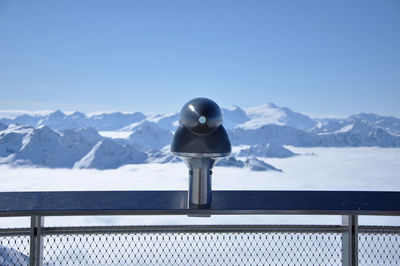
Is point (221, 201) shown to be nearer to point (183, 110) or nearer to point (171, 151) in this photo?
point (171, 151)

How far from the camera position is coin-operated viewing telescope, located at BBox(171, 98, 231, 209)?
1.31 metres

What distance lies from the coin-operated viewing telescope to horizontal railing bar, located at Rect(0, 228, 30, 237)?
26.4 inches

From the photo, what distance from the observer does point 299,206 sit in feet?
4.17

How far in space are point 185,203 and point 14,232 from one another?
0.70 meters

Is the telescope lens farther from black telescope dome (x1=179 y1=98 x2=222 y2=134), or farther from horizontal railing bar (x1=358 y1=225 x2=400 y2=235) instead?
horizontal railing bar (x1=358 y1=225 x2=400 y2=235)

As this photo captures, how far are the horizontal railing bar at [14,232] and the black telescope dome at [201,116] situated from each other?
2.52 ft

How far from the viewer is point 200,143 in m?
1.31

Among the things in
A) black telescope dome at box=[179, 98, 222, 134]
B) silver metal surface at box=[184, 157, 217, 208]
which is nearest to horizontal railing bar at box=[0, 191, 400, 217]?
silver metal surface at box=[184, 157, 217, 208]

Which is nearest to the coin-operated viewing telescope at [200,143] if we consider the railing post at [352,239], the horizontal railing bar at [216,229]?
the horizontal railing bar at [216,229]

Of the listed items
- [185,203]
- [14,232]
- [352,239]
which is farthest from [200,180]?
[14,232]

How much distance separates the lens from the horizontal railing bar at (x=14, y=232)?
4.14ft

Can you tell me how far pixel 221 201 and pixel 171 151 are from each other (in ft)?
1.01

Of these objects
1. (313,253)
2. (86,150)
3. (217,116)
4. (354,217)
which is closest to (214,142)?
(217,116)

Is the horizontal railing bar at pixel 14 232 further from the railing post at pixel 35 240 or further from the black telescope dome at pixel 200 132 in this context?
the black telescope dome at pixel 200 132
